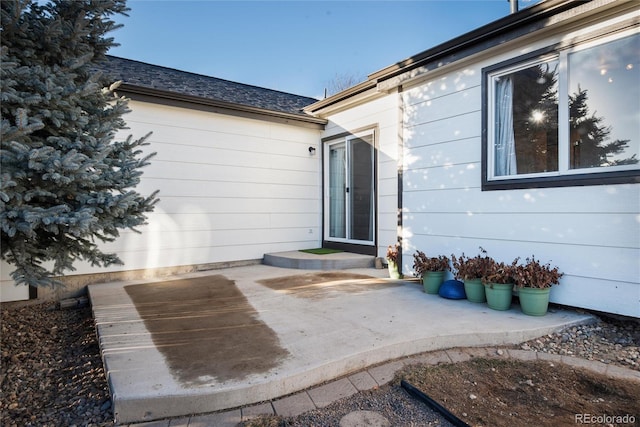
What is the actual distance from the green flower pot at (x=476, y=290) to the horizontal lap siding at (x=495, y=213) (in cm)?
44

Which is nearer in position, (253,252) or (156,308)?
(156,308)

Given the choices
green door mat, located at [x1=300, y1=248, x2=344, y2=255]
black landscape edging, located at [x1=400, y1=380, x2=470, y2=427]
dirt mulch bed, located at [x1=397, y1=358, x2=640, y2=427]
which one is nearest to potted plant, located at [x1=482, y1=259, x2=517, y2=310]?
dirt mulch bed, located at [x1=397, y1=358, x2=640, y2=427]

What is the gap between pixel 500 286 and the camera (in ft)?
11.3

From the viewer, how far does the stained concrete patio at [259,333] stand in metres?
1.95

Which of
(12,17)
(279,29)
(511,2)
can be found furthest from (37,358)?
(279,29)

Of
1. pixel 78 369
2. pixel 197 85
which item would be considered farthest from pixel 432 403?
pixel 197 85

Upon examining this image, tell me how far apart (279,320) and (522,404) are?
189 centimetres

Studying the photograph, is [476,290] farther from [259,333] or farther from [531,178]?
[259,333]

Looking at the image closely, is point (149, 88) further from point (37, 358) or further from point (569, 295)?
point (569, 295)

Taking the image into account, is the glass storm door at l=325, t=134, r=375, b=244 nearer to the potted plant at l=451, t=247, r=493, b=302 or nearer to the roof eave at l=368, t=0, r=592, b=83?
the roof eave at l=368, t=0, r=592, b=83

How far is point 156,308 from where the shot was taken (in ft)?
11.7
